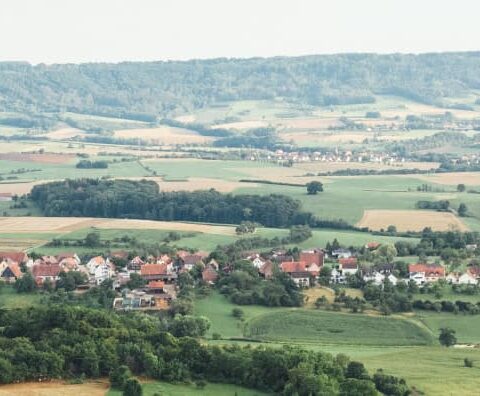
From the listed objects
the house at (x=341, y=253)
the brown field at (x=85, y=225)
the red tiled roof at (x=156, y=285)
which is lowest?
the brown field at (x=85, y=225)

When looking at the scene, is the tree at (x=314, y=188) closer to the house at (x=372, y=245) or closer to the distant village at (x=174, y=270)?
the house at (x=372, y=245)

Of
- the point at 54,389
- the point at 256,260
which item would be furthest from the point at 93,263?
the point at 54,389

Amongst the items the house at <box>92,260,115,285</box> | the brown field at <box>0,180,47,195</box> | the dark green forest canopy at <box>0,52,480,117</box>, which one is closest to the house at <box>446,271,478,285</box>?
the house at <box>92,260,115,285</box>

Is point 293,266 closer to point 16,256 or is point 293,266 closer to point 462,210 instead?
point 16,256

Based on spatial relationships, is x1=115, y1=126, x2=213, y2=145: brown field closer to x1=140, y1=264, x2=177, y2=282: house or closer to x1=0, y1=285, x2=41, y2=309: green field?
x1=140, y1=264, x2=177, y2=282: house

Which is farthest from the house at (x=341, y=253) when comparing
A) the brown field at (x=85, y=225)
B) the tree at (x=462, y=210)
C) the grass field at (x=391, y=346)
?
the tree at (x=462, y=210)

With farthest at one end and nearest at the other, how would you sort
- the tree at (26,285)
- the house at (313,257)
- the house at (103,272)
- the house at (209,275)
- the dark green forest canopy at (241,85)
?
the dark green forest canopy at (241,85)
the house at (313,257)
the house at (103,272)
the house at (209,275)
the tree at (26,285)
